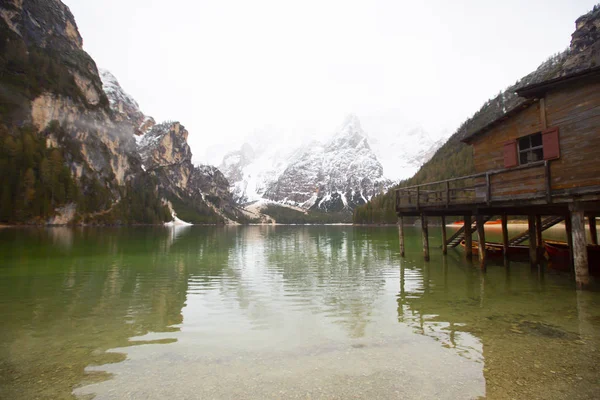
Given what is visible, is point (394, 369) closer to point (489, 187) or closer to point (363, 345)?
point (363, 345)

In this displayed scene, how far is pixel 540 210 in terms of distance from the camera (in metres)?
23.8

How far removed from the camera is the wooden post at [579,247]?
16.9m

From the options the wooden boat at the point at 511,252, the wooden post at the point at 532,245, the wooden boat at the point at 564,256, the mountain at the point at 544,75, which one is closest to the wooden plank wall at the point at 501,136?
the wooden post at the point at 532,245

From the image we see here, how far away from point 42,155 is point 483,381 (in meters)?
180

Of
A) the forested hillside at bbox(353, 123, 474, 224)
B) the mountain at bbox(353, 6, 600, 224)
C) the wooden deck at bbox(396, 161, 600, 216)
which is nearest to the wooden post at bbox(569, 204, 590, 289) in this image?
the wooden deck at bbox(396, 161, 600, 216)

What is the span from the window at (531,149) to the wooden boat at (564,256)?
636 centimetres

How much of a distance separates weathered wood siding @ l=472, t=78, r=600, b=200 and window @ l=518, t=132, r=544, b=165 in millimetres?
443

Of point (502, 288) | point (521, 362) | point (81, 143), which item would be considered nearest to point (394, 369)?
point (521, 362)

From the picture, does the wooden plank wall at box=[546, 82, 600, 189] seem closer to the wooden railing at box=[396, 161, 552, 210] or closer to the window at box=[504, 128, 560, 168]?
the window at box=[504, 128, 560, 168]

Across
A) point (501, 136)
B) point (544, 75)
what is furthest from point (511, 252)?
point (544, 75)

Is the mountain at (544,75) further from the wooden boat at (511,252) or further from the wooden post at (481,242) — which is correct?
the wooden post at (481,242)

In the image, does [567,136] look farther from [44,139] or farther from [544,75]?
[544,75]

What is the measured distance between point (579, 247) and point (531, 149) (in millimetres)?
6191

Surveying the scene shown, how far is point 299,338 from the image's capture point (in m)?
10.6
